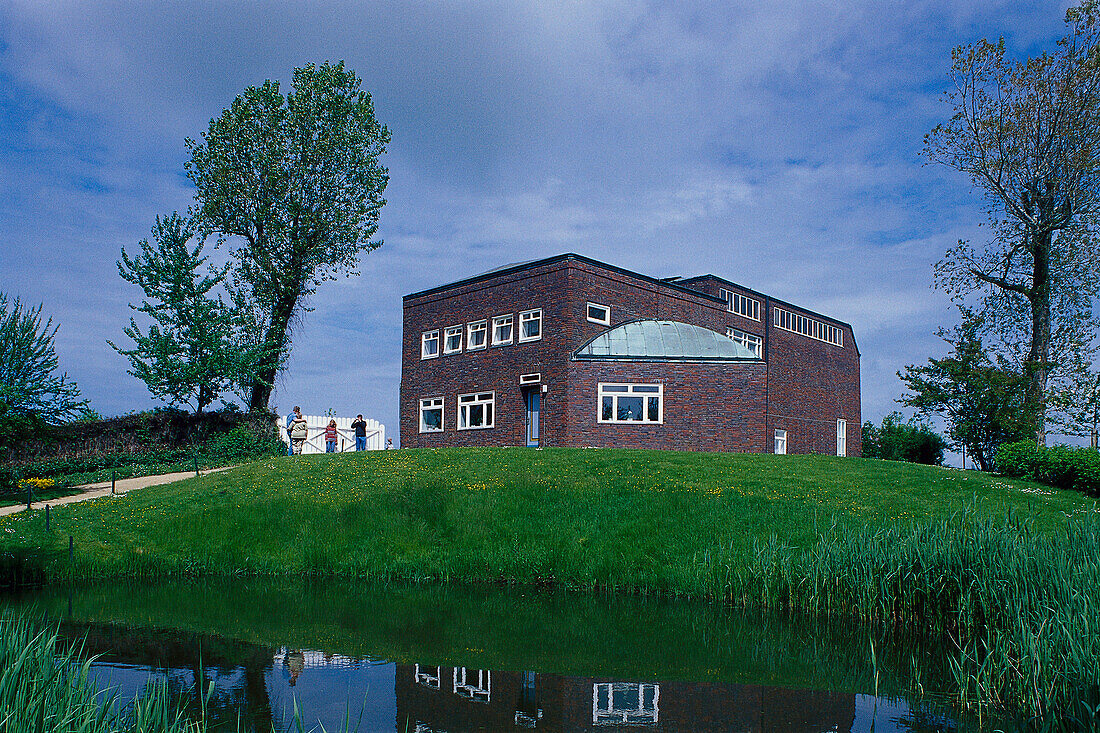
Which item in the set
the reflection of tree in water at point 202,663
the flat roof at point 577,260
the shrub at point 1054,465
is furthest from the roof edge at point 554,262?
the reflection of tree in water at point 202,663

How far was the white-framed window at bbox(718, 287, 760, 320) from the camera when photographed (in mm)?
37156

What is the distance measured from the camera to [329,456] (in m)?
25.4

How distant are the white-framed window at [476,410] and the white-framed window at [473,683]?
2297 centimetres

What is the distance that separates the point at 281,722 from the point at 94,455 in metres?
25.3

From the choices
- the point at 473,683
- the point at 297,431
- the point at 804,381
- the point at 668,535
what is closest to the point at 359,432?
the point at 297,431

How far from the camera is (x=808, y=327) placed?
42.3 meters

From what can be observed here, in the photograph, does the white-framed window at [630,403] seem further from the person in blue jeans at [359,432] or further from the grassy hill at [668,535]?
the person in blue jeans at [359,432]

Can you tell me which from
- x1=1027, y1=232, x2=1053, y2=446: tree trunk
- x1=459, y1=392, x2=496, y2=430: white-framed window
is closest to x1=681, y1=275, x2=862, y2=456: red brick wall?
x1=1027, y1=232, x2=1053, y2=446: tree trunk

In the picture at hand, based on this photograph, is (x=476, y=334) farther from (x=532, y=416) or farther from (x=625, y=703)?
(x=625, y=703)

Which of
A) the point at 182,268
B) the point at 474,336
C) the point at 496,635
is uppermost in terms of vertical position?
the point at 182,268

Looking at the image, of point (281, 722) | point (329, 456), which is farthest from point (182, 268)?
point (281, 722)

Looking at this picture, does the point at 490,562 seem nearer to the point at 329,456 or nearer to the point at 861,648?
the point at 861,648

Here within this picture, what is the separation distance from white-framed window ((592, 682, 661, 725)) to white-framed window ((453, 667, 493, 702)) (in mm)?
1046

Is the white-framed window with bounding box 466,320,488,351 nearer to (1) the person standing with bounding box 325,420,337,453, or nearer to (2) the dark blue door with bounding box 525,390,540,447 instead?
(2) the dark blue door with bounding box 525,390,540,447
